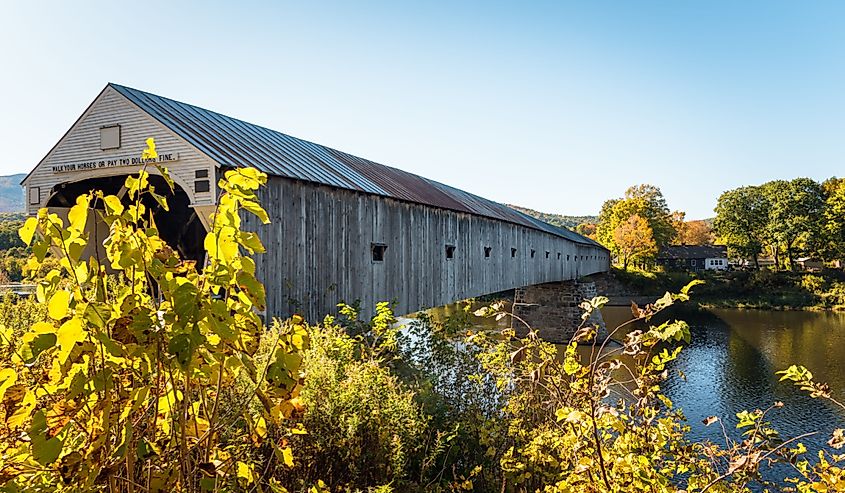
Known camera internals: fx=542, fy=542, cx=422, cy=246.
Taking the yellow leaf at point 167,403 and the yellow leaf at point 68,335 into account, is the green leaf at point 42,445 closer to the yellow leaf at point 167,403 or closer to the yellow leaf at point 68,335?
the yellow leaf at point 68,335

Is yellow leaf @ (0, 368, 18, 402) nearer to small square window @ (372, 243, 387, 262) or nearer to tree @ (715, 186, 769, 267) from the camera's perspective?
small square window @ (372, 243, 387, 262)

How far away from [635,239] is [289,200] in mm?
38107

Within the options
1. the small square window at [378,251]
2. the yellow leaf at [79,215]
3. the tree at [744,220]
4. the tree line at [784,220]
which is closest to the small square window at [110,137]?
the small square window at [378,251]

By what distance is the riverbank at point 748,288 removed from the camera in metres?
32.1

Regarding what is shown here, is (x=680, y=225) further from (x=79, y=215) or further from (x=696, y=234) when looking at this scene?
(x=79, y=215)

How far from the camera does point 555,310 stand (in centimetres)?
2403

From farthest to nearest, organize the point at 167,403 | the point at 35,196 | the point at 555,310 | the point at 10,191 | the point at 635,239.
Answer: the point at 10,191 → the point at 635,239 → the point at 555,310 → the point at 35,196 → the point at 167,403

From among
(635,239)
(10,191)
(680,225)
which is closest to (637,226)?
(635,239)

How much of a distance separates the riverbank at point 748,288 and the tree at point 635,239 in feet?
8.99

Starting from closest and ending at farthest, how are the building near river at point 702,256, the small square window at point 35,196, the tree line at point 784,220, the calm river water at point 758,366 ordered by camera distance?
the small square window at point 35,196, the calm river water at point 758,366, the tree line at point 784,220, the building near river at point 702,256

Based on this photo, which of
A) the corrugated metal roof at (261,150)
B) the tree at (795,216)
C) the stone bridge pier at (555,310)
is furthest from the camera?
the tree at (795,216)

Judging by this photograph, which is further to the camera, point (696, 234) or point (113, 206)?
point (696, 234)

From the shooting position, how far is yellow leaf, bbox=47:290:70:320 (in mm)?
1089

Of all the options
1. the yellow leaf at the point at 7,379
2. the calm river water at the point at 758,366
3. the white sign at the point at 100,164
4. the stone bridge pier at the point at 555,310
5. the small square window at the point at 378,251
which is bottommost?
the calm river water at the point at 758,366
